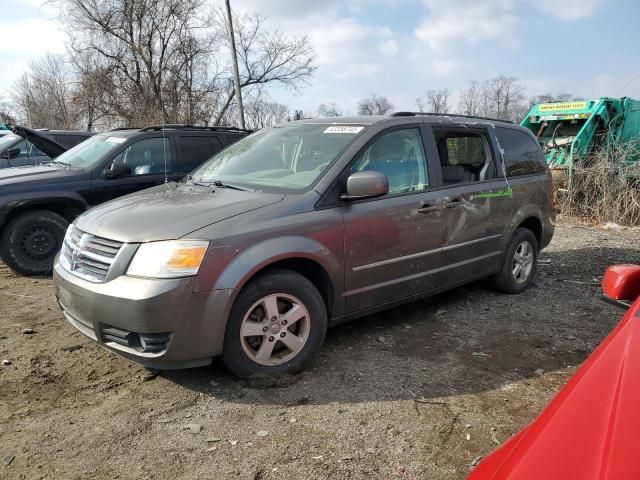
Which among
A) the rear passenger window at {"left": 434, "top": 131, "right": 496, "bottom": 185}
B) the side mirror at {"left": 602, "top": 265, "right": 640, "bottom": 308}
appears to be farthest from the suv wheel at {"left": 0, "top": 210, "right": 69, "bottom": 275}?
the side mirror at {"left": 602, "top": 265, "right": 640, "bottom": 308}

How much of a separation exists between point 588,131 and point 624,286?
32.6ft

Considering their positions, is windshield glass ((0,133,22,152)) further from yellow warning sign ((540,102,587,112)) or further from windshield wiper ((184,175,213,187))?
yellow warning sign ((540,102,587,112))

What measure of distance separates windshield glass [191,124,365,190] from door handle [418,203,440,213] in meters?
→ 0.80

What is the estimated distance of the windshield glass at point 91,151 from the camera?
6684 mm

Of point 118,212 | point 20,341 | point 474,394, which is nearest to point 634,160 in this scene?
point 474,394

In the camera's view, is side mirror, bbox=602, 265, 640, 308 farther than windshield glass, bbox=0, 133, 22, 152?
No

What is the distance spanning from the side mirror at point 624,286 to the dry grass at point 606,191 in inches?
347

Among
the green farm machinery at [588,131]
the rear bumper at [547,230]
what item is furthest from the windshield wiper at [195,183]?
the green farm machinery at [588,131]

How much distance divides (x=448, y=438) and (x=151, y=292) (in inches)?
73.3

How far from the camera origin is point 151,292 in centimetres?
293

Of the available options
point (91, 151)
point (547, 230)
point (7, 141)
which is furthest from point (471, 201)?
point (7, 141)

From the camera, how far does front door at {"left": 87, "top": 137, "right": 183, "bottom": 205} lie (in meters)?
6.47

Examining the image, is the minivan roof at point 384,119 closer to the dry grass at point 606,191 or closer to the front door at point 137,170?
the front door at point 137,170

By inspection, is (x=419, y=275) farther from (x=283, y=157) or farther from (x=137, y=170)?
(x=137, y=170)
